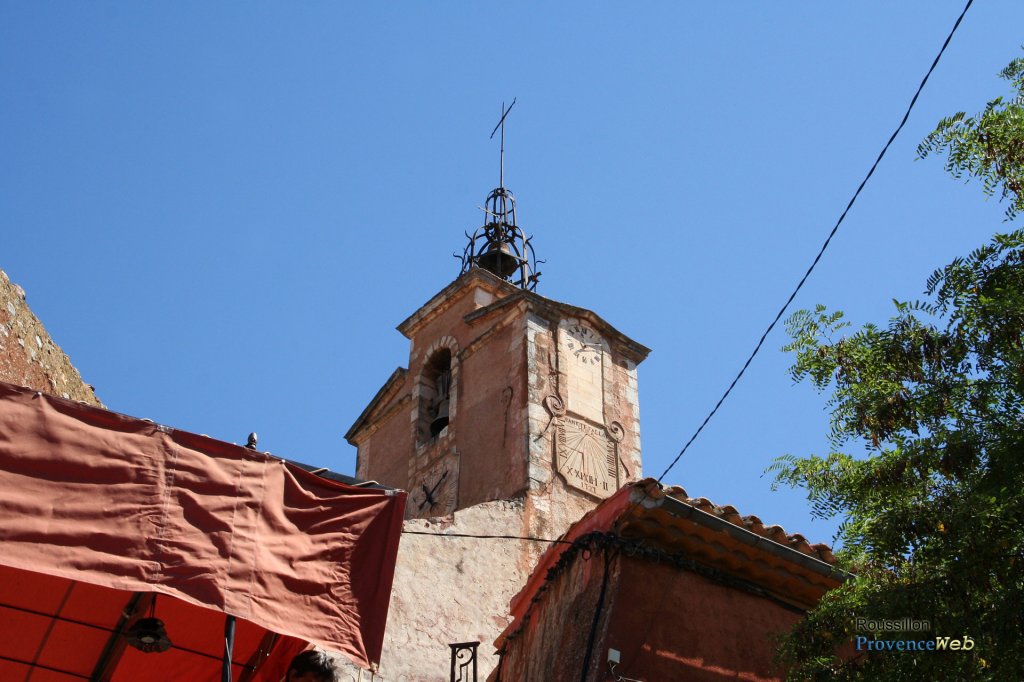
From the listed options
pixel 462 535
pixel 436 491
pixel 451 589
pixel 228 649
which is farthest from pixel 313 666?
pixel 436 491

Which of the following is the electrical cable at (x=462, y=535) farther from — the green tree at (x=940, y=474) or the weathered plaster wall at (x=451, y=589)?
the green tree at (x=940, y=474)

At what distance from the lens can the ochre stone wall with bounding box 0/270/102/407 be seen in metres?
10.2

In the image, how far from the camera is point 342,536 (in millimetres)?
6645

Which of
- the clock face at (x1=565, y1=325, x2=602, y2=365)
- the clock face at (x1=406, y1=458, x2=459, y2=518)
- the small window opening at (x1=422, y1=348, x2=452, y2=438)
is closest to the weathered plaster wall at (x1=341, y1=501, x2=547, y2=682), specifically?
the clock face at (x1=406, y1=458, x2=459, y2=518)

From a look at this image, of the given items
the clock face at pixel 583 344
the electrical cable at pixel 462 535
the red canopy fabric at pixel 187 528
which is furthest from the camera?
the clock face at pixel 583 344

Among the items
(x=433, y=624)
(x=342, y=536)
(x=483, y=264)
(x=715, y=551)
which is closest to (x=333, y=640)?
(x=342, y=536)

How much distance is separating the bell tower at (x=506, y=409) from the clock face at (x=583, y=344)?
0.07 ft

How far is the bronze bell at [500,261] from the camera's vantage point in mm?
21734

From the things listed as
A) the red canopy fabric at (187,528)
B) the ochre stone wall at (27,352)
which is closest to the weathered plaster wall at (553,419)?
the ochre stone wall at (27,352)

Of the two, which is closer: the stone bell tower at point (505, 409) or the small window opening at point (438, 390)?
the stone bell tower at point (505, 409)

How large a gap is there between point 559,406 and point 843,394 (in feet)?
31.7

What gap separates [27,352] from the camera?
10539mm

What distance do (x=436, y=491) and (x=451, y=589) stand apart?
3.61 m

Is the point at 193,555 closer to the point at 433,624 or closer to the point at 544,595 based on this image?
the point at 544,595
